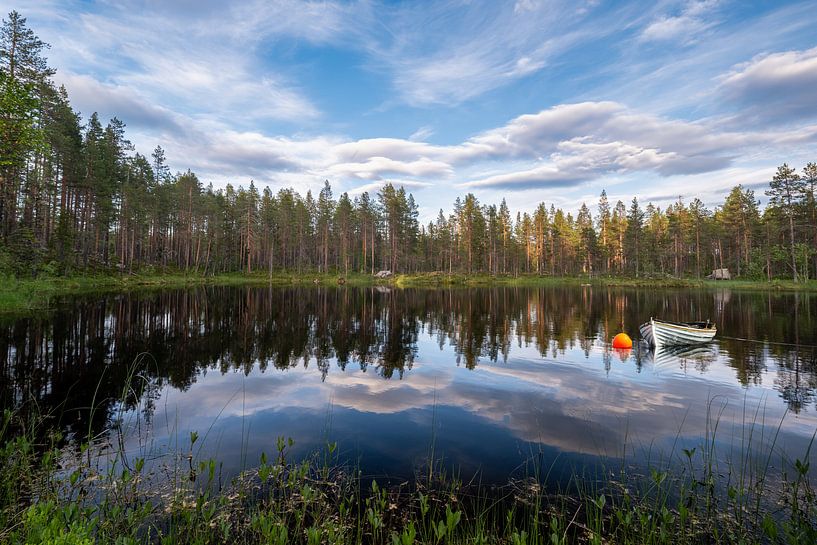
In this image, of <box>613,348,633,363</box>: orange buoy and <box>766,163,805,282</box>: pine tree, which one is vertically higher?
<box>766,163,805,282</box>: pine tree

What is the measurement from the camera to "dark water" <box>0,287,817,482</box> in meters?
9.27

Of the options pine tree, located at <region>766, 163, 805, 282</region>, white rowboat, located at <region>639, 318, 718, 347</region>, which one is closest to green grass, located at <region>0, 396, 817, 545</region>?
white rowboat, located at <region>639, 318, 718, 347</region>

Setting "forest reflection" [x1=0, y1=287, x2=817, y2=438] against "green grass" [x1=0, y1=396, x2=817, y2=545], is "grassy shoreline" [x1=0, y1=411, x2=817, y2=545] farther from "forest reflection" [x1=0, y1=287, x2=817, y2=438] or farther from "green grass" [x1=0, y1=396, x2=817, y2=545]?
"forest reflection" [x1=0, y1=287, x2=817, y2=438]

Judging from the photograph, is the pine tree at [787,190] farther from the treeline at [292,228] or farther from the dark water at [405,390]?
the dark water at [405,390]

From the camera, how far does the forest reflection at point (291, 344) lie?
1318 centimetres

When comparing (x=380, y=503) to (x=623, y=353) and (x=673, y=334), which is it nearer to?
(x=623, y=353)

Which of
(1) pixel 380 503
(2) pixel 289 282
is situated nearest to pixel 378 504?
(1) pixel 380 503

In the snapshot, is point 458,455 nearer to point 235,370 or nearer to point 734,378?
point 235,370

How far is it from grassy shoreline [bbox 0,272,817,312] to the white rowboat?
43.0 m

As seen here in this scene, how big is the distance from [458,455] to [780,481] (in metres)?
6.45

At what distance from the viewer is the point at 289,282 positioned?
89438 mm

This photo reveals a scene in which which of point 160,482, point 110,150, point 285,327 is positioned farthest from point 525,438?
point 110,150

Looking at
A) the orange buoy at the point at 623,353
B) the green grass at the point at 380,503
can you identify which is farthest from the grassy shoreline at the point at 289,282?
the orange buoy at the point at 623,353

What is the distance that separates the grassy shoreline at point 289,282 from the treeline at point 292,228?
2780 millimetres
